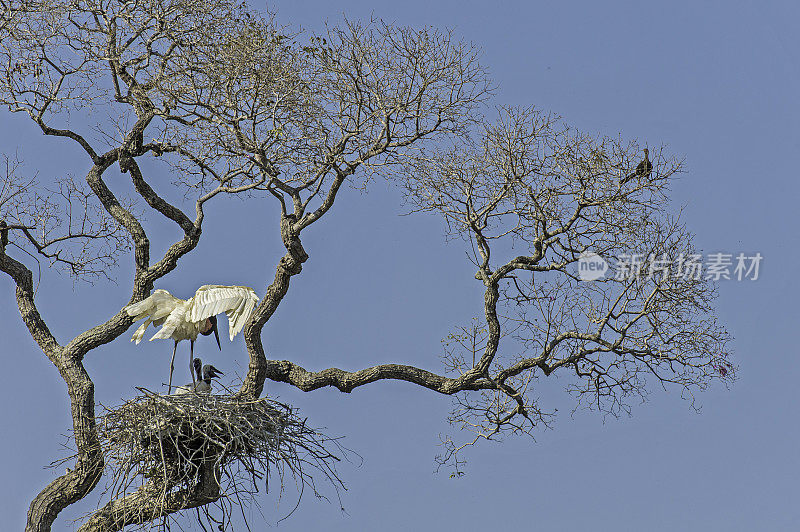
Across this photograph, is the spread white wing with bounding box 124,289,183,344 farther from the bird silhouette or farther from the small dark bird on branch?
the small dark bird on branch

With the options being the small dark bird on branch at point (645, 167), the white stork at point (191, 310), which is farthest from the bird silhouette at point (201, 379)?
the small dark bird on branch at point (645, 167)

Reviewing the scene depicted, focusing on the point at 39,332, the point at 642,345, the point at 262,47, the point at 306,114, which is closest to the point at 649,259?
the point at 642,345

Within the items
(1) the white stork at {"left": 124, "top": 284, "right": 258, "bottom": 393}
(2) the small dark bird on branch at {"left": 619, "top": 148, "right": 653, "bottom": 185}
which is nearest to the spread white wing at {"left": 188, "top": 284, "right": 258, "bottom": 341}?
(1) the white stork at {"left": 124, "top": 284, "right": 258, "bottom": 393}

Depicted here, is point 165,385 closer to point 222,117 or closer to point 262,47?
point 222,117

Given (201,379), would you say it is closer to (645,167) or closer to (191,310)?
(191,310)

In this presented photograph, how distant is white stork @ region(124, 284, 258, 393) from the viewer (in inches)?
402

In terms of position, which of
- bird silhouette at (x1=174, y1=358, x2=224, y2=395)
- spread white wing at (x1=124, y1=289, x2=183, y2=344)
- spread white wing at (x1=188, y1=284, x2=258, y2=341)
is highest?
spread white wing at (x1=124, y1=289, x2=183, y2=344)

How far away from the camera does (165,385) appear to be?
32.7ft

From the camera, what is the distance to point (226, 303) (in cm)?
1020

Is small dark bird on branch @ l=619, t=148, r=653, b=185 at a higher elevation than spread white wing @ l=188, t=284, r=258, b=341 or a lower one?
higher

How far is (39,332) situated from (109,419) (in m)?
1.99

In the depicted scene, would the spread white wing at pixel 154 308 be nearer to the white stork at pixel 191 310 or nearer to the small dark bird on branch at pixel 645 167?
the white stork at pixel 191 310

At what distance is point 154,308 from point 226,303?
2.58 feet

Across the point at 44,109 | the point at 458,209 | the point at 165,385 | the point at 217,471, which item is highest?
the point at 44,109
